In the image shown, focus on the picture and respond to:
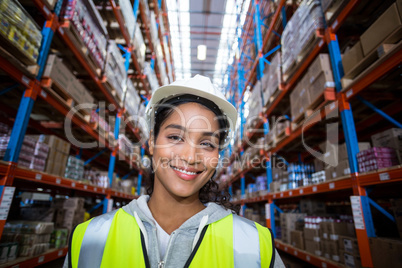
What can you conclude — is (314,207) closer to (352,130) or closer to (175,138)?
(352,130)

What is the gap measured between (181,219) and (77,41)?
3.73 metres

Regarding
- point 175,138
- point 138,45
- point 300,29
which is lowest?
point 175,138

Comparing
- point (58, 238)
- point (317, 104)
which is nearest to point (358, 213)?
point (317, 104)

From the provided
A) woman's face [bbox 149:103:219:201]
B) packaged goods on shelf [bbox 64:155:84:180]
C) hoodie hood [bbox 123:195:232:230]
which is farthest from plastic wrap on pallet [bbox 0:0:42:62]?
hoodie hood [bbox 123:195:232:230]

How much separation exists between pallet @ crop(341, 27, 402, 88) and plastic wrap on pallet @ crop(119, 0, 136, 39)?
4.93m

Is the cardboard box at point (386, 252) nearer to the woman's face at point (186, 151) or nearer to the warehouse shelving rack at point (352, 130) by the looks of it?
the warehouse shelving rack at point (352, 130)

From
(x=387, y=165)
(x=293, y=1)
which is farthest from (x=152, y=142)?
(x=293, y=1)

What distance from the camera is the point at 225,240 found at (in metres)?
1.09

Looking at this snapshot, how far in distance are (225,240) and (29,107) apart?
2.97 meters

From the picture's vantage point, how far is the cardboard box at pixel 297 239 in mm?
4100

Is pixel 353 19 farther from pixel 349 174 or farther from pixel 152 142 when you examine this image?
pixel 152 142

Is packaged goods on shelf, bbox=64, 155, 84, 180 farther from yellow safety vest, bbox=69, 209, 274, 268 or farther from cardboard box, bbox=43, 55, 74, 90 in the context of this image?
yellow safety vest, bbox=69, 209, 274, 268

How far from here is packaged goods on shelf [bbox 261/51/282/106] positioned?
5.10 m

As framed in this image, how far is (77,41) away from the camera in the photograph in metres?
3.61
